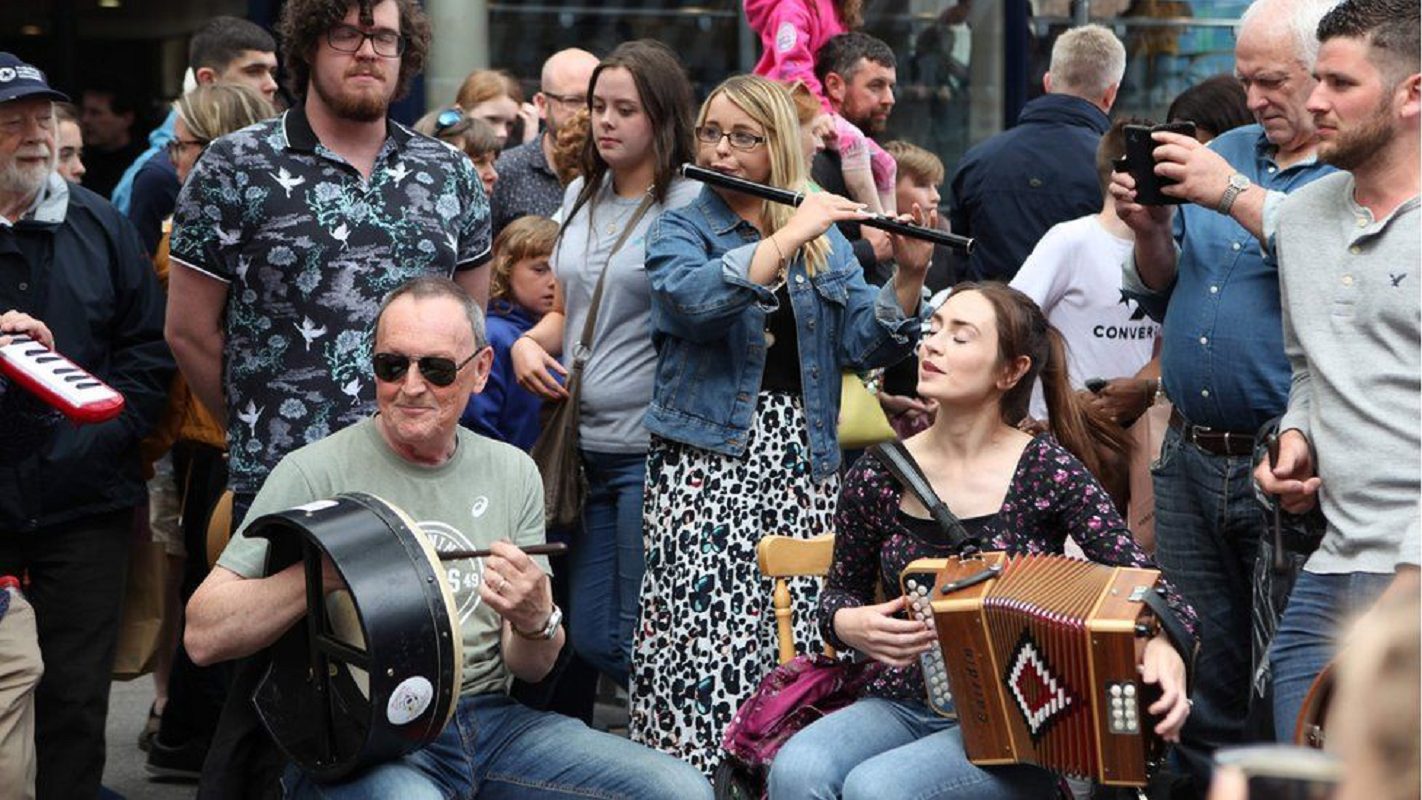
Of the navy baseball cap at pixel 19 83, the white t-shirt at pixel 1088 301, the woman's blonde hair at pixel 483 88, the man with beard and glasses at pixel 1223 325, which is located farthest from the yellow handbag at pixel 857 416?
the woman's blonde hair at pixel 483 88

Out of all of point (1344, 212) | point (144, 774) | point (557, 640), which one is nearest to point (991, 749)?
point (557, 640)

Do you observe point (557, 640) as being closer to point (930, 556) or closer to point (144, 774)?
point (930, 556)

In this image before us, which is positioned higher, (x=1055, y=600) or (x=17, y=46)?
(x=17, y=46)

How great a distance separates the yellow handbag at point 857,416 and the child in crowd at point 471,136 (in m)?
1.95

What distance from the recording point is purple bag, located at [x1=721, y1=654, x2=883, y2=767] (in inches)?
173

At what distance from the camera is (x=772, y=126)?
17.6ft

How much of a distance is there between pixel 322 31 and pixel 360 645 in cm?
178

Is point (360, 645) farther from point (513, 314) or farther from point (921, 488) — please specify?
point (513, 314)

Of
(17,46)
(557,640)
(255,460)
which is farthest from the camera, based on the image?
(17,46)

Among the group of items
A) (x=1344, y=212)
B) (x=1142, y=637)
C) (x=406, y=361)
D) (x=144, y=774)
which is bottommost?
(x=144, y=774)

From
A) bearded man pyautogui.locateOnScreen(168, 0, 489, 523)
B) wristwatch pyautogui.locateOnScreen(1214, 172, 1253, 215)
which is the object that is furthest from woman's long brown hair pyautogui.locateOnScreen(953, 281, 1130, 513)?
bearded man pyautogui.locateOnScreen(168, 0, 489, 523)

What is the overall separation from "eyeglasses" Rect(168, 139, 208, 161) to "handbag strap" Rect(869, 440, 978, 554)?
2.58 m

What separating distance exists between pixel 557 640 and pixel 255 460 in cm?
111

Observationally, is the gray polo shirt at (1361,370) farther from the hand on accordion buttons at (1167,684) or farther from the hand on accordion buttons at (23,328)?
the hand on accordion buttons at (23,328)
